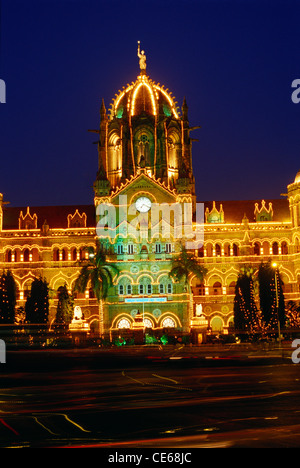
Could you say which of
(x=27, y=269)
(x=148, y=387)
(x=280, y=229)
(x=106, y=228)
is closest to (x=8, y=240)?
(x=27, y=269)

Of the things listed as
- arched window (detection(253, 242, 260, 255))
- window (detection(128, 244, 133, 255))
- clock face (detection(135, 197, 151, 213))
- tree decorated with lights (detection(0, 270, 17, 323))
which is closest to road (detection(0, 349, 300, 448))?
tree decorated with lights (detection(0, 270, 17, 323))

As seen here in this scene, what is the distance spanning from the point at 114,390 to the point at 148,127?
67721 mm

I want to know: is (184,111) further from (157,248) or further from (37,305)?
(37,305)

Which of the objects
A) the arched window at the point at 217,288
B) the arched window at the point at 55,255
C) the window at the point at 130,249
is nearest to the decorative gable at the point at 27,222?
the arched window at the point at 55,255

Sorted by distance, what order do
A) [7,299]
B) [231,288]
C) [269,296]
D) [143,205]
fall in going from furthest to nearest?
[231,288], [143,205], [7,299], [269,296]

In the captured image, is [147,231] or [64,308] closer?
[64,308]

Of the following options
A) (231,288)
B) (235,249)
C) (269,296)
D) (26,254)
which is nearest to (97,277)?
(26,254)

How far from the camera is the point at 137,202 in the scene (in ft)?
268

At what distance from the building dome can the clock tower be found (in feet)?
0.45

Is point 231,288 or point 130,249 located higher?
point 130,249

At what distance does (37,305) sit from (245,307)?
2293 cm

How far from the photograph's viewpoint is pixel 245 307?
234ft

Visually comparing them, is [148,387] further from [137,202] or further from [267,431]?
[137,202]

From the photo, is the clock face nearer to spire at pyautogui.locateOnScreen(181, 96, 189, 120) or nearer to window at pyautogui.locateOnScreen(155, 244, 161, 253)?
window at pyautogui.locateOnScreen(155, 244, 161, 253)
